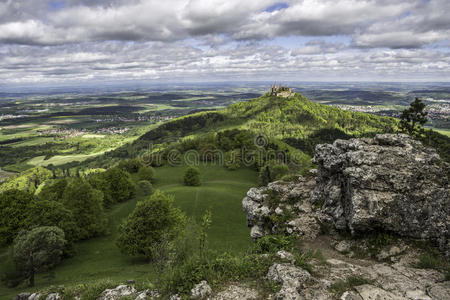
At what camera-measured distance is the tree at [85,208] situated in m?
46.8

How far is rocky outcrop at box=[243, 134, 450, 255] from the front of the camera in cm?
1252

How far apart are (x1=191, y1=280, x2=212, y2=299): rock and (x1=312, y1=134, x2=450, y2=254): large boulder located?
885 centimetres

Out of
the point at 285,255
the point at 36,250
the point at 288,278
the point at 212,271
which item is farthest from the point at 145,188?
the point at 288,278

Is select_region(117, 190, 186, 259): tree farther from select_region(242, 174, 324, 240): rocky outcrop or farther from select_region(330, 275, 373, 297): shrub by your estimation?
select_region(330, 275, 373, 297): shrub

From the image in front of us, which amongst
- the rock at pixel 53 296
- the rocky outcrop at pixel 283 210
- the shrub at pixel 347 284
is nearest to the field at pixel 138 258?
the rocky outcrop at pixel 283 210

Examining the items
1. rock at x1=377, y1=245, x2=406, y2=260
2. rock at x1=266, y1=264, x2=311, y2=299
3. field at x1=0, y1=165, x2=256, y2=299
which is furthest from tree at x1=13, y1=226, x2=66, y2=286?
rock at x1=377, y1=245, x2=406, y2=260

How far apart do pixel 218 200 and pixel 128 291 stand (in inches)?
2096

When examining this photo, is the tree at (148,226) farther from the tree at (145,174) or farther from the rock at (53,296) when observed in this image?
the tree at (145,174)

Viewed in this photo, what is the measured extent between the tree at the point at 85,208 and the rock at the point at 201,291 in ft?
149

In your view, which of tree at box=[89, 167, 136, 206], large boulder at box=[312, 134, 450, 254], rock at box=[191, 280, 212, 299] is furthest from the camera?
tree at box=[89, 167, 136, 206]

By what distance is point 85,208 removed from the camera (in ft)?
159

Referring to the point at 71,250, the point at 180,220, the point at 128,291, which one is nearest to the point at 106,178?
the point at 71,250

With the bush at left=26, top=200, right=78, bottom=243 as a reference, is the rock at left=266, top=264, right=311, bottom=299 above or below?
above

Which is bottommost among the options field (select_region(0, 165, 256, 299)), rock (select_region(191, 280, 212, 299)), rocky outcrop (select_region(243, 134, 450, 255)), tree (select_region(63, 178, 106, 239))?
field (select_region(0, 165, 256, 299))
